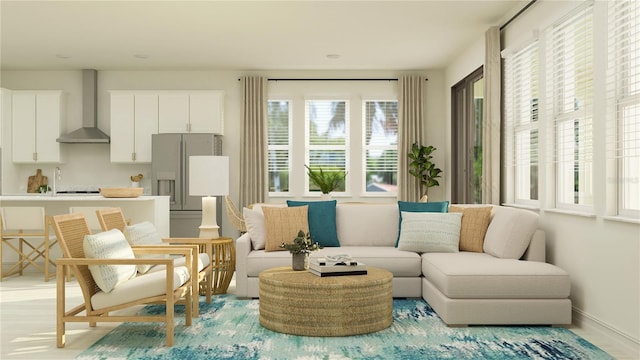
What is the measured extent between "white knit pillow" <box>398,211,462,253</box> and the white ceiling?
213 cm

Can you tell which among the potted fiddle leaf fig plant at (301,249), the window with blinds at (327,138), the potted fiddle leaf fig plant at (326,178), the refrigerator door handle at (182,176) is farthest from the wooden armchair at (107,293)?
the window with blinds at (327,138)

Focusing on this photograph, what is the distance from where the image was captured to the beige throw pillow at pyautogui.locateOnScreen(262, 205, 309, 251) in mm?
5211

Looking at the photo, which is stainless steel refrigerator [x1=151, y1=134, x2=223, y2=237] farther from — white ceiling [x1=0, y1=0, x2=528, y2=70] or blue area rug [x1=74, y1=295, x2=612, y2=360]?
blue area rug [x1=74, y1=295, x2=612, y2=360]

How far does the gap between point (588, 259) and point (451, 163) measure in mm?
4364

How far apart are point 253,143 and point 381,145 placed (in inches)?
80.7

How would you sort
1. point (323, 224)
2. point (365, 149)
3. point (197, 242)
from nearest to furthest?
point (197, 242), point (323, 224), point (365, 149)

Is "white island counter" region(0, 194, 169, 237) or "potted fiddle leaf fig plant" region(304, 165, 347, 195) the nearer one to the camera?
"white island counter" region(0, 194, 169, 237)

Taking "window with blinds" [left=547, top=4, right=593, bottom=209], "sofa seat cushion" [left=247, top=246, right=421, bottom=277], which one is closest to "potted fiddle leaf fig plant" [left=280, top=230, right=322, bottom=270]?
"sofa seat cushion" [left=247, top=246, right=421, bottom=277]

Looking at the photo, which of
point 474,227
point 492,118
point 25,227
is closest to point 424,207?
point 474,227

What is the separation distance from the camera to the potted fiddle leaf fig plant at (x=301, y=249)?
167 inches

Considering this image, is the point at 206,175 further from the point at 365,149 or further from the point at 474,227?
the point at 365,149

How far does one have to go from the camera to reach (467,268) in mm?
4129

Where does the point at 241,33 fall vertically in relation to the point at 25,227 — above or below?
above

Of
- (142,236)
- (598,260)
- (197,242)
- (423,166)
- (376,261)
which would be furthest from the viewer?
(423,166)
